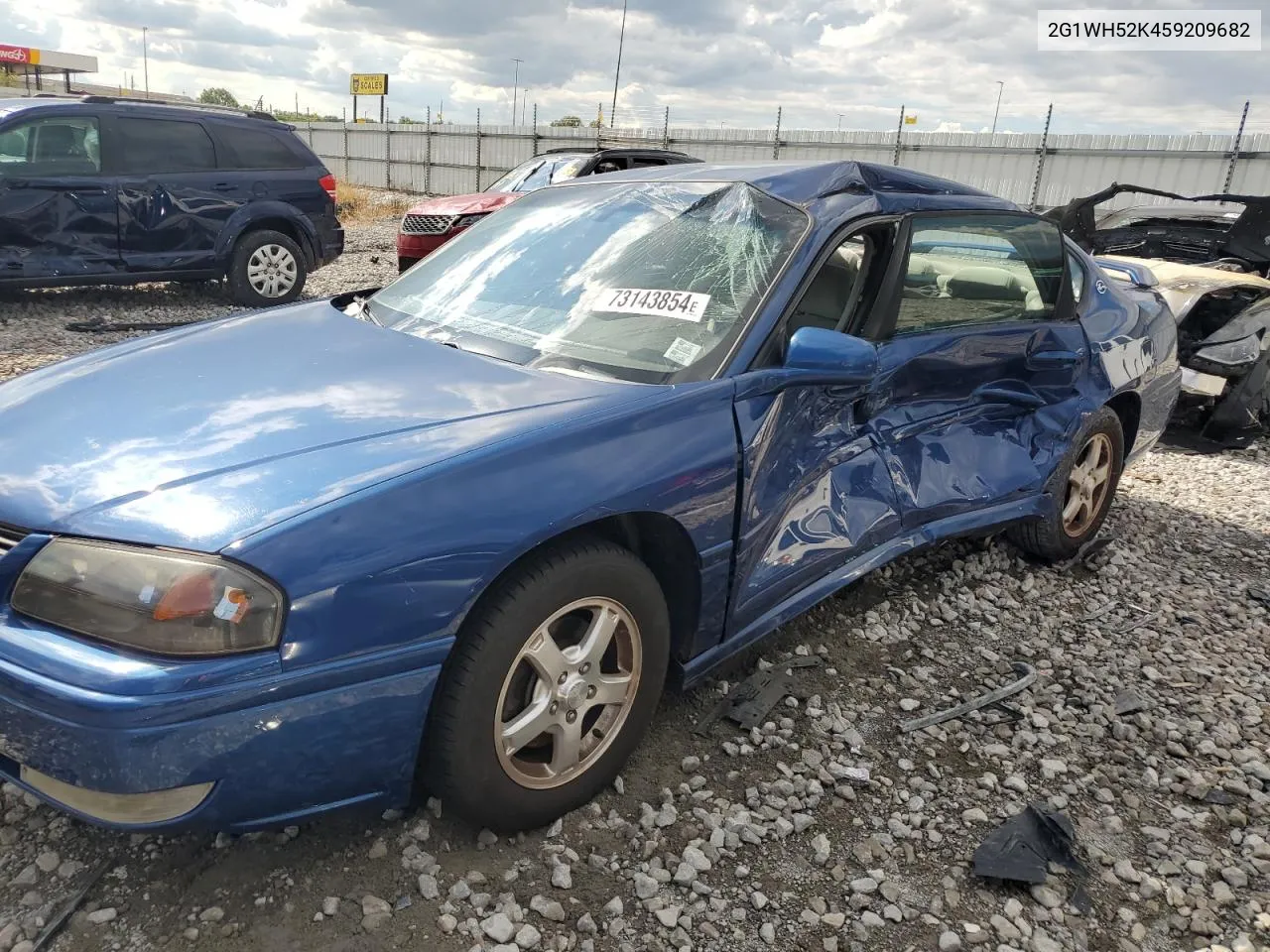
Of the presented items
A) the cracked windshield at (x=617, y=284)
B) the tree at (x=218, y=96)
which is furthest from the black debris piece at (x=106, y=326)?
the tree at (x=218, y=96)

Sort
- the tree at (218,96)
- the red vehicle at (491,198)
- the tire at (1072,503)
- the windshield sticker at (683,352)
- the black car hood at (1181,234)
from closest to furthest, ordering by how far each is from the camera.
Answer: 1. the windshield sticker at (683,352)
2. the tire at (1072,503)
3. the black car hood at (1181,234)
4. the red vehicle at (491,198)
5. the tree at (218,96)

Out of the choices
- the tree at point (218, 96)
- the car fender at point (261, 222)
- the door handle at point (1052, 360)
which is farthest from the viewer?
the tree at point (218, 96)

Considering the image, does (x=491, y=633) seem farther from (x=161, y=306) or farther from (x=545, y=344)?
(x=161, y=306)

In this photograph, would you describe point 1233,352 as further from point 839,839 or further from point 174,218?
point 174,218

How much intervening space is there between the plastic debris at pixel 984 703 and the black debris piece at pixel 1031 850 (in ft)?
1.44

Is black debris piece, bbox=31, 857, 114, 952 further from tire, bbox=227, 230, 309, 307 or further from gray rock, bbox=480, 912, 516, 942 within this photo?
tire, bbox=227, 230, 309, 307

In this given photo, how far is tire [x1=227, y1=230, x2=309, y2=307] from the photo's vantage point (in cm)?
851

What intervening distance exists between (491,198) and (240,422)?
8674 mm

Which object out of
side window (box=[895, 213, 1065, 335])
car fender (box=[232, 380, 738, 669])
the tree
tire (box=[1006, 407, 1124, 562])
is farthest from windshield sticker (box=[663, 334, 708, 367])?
the tree

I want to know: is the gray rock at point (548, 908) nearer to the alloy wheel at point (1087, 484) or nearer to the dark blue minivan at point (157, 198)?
the alloy wheel at point (1087, 484)

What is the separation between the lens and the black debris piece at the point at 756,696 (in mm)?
2705

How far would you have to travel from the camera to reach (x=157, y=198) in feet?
25.8

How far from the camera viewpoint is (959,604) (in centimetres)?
361

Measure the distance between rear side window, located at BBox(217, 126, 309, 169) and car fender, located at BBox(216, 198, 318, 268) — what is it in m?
0.37
